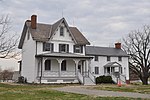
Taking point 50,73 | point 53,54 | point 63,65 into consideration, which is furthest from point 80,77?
point 53,54

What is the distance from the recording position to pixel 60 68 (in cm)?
3347

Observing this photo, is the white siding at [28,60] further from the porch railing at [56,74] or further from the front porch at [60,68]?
the porch railing at [56,74]

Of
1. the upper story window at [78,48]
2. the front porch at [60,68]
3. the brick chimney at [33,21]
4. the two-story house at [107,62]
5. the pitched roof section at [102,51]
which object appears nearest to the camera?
the front porch at [60,68]

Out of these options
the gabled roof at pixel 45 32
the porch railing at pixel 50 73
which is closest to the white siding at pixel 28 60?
the gabled roof at pixel 45 32

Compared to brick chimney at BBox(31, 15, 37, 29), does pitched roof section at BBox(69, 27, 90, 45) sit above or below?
below

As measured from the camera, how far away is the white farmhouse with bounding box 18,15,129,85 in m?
33.4

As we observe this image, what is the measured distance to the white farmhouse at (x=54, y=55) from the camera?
33.4m

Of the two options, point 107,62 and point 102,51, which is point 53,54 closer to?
point 107,62

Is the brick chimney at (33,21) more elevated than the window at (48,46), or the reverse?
the brick chimney at (33,21)

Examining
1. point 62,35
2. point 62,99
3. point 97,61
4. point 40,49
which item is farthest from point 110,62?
point 62,99

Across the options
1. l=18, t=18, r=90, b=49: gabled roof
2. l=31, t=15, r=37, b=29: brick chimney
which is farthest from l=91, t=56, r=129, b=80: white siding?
l=31, t=15, r=37, b=29: brick chimney

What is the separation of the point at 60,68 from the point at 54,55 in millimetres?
2067

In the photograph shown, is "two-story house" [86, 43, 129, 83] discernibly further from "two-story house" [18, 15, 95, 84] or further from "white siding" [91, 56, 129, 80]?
"two-story house" [18, 15, 95, 84]

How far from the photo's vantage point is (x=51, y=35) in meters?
35.1
